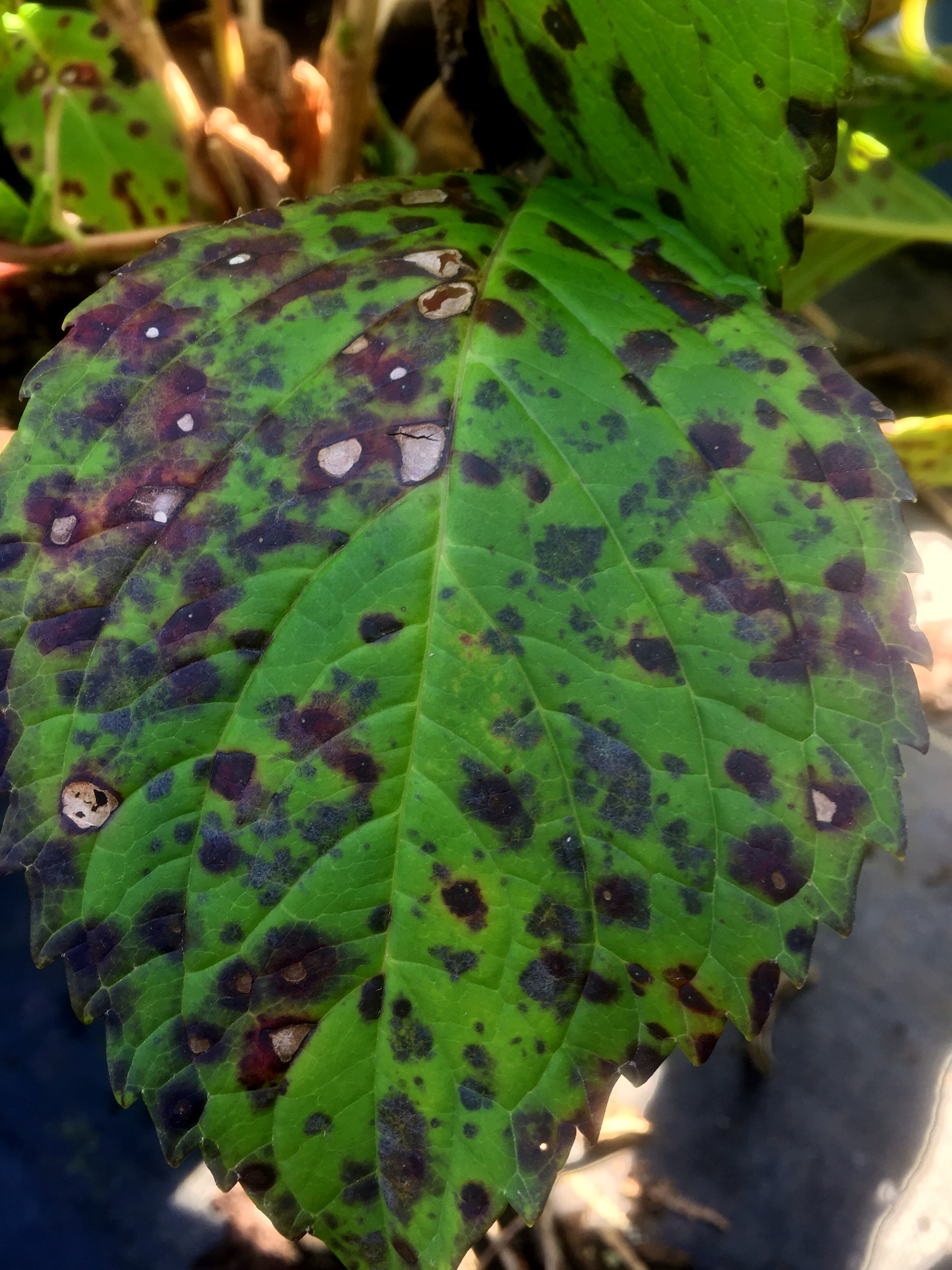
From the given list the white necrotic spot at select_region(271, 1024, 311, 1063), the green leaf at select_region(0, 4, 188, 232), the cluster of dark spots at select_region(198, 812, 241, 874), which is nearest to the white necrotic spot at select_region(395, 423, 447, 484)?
the cluster of dark spots at select_region(198, 812, 241, 874)

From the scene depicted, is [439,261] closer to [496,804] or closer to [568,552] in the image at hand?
[568,552]

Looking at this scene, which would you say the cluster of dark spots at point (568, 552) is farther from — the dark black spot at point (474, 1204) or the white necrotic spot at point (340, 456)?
the dark black spot at point (474, 1204)

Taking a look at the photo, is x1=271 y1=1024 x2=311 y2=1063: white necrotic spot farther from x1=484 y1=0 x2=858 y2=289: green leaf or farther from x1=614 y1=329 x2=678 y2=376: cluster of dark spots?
x1=484 y1=0 x2=858 y2=289: green leaf

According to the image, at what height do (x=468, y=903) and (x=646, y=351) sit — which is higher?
(x=646, y=351)

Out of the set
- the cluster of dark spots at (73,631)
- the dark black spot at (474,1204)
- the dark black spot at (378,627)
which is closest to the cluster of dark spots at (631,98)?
the dark black spot at (378,627)

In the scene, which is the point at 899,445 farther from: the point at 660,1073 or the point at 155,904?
the point at 155,904

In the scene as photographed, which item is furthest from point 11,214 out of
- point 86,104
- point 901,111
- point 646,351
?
point 901,111

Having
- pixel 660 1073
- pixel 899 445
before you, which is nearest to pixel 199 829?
pixel 660 1073
